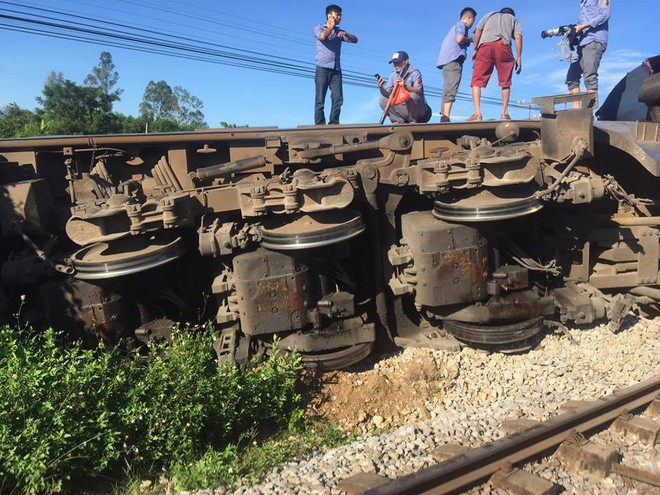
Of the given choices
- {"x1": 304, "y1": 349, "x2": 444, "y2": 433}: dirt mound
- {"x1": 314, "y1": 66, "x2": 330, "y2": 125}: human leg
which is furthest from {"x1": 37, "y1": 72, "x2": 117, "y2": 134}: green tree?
{"x1": 304, "y1": 349, "x2": 444, "y2": 433}: dirt mound

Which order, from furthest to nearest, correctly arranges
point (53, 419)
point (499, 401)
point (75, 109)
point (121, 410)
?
point (75, 109), point (499, 401), point (121, 410), point (53, 419)

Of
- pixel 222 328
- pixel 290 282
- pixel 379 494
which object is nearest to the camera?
pixel 379 494

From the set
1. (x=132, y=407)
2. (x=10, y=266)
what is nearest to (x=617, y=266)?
(x=132, y=407)

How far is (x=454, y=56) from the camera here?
314 inches

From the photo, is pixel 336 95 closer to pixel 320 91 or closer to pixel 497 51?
pixel 320 91

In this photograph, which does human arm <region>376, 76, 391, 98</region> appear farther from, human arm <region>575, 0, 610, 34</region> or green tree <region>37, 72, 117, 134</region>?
green tree <region>37, 72, 117, 134</region>

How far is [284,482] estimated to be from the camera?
3.61 metres

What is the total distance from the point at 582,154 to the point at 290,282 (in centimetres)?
318

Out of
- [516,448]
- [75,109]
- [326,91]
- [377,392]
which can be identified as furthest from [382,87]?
[75,109]

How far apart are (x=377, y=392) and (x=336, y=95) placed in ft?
15.9

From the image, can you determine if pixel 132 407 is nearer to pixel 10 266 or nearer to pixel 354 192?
pixel 10 266

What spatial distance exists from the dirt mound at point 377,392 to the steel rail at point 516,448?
0.95m

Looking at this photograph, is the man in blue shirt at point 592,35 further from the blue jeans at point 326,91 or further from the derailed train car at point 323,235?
the blue jeans at point 326,91

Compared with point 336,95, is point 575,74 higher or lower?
higher
